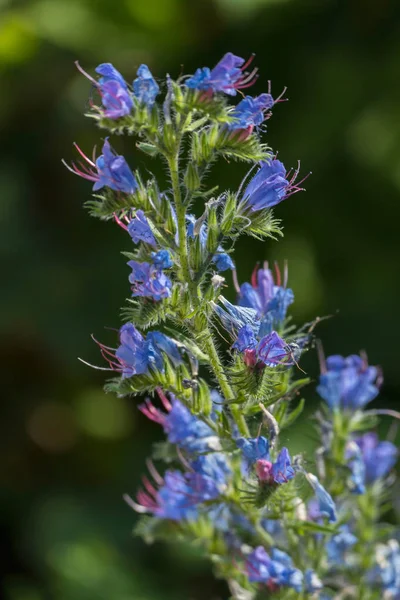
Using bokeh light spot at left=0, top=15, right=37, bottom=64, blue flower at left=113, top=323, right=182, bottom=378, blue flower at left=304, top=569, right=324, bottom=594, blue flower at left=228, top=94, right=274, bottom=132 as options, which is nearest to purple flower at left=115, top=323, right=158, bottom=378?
blue flower at left=113, top=323, right=182, bottom=378

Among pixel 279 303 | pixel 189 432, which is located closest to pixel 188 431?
pixel 189 432

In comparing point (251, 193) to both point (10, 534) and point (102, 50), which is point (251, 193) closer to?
point (102, 50)

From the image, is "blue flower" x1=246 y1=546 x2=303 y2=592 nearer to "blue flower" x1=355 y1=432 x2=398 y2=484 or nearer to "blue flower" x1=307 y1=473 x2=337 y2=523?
"blue flower" x1=307 y1=473 x2=337 y2=523

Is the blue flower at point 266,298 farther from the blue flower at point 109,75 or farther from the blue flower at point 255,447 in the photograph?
the blue flower at point 109,75

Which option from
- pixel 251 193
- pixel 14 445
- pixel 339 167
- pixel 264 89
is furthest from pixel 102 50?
pixel 251 193

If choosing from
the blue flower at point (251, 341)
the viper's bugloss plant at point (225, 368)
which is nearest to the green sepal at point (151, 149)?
the viper's bugloss plant at point (225, 368)

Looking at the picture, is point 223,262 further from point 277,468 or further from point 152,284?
point 277,468
